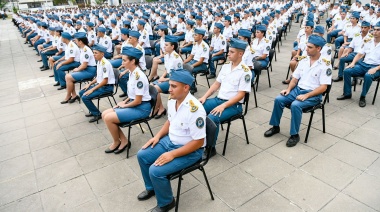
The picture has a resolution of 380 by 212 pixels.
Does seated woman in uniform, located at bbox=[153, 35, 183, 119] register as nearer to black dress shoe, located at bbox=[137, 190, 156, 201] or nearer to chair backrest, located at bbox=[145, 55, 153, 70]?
chair backrest, located at bbox=[145, 55, 153, 70]

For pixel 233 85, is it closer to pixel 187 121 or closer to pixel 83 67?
pixel 187 121

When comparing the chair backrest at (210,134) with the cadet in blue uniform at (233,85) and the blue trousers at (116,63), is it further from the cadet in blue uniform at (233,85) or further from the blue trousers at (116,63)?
the blue trousers at (116,63)

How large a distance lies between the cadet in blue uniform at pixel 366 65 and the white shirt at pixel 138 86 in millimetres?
4164

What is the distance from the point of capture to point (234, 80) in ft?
12.2

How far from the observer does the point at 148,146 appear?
3.02 meters

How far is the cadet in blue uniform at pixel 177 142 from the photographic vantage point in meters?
2.58

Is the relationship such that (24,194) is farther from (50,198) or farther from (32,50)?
(32,50)

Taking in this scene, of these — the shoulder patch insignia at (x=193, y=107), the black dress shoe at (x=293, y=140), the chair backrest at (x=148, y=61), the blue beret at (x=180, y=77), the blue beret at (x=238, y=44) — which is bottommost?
the black dress shoe at (x=293, y=140)

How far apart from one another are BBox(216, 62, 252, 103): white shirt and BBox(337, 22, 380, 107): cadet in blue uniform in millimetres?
2929

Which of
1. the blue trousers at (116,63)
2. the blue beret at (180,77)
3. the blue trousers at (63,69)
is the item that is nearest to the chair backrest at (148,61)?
the blue trousers at (116,63)

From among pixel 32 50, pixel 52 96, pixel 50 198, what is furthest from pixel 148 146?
pixel 32 50

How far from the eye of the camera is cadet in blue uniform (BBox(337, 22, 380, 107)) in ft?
16.2

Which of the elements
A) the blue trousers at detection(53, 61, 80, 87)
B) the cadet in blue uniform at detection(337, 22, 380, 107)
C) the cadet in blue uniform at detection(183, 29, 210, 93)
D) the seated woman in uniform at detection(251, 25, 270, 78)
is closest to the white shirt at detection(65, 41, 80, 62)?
the blue trousers at detection(53, 61, 80, 87)

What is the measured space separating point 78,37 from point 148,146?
420cm
